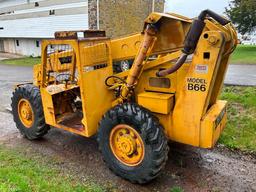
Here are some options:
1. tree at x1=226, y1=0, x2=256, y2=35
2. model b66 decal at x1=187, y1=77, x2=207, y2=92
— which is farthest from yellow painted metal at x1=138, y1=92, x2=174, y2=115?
tree at x1=226, y1=0, x2=256, y2=35

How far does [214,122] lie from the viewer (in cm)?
368

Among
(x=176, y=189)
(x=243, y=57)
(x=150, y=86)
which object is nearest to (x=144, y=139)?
(x=176, y=189)

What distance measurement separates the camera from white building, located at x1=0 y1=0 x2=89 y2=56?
2098 centimetres

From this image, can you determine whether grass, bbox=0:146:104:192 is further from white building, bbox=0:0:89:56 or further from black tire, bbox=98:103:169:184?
white building, bbox=0:0:89:56

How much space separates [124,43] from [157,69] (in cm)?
66

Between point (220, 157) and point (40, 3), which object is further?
point (40, 3)

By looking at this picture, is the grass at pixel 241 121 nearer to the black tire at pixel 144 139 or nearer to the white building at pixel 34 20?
the black tire at pixel 144 139

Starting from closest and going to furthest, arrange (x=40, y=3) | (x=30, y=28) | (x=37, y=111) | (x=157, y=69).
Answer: (x=157, y=69), (x=37, y=111), (x=40, y=3), (x=30, y=28)

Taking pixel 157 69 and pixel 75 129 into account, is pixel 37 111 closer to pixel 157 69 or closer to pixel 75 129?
pixel 75 129

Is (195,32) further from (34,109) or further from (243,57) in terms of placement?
(243,57)

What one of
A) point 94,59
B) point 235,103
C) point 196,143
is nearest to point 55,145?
point 94,59

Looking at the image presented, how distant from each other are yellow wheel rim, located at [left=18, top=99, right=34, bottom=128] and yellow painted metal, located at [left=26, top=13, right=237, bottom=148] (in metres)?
0.64

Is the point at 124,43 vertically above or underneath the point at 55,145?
above

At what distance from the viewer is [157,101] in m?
3.95
